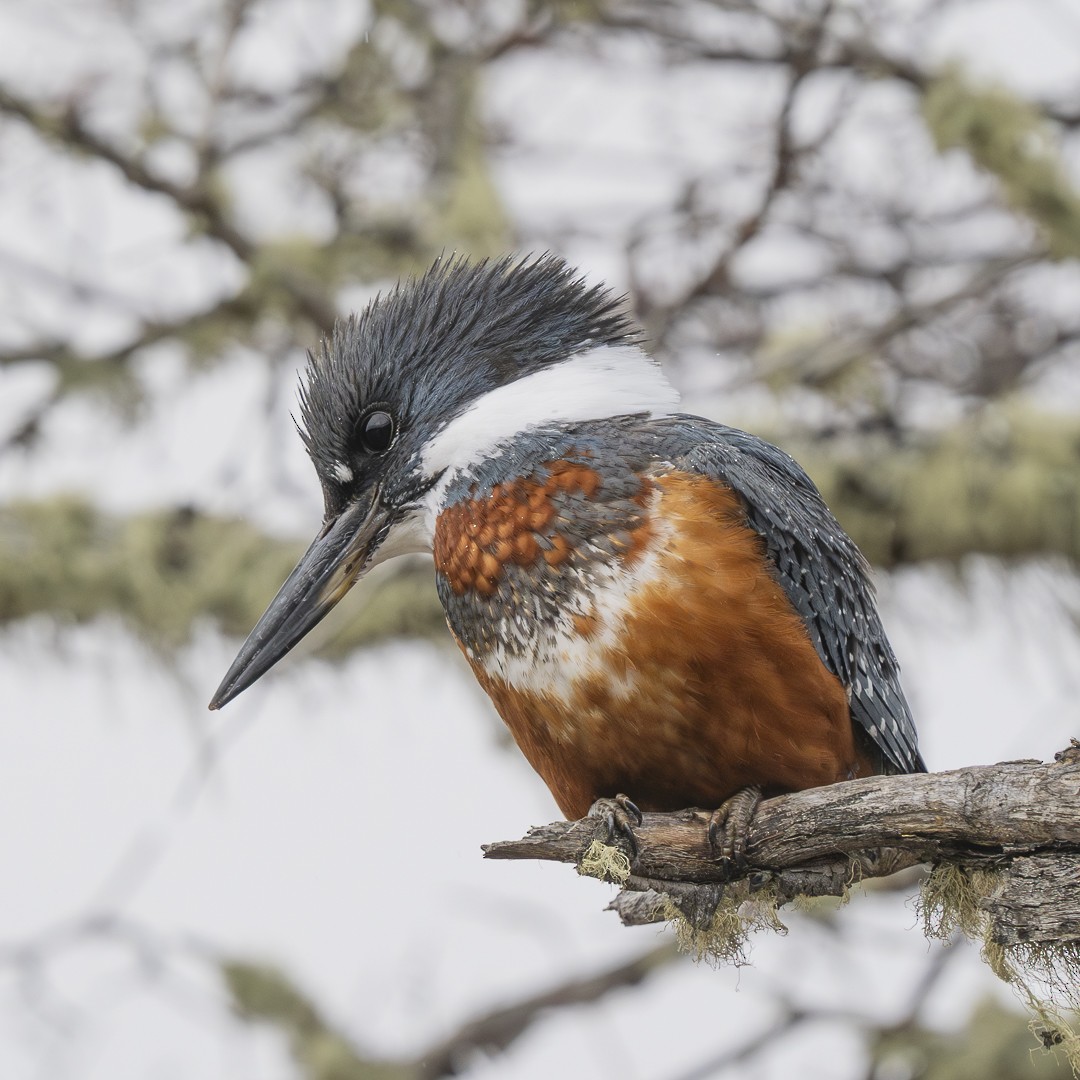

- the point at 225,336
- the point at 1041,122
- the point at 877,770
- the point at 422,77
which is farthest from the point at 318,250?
the point at 877,770

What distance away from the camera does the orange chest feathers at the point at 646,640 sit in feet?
7.79

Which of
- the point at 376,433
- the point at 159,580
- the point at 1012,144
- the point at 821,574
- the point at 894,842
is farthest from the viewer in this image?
the point at 159,580

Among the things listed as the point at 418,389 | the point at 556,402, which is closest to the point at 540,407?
the point at 556,402

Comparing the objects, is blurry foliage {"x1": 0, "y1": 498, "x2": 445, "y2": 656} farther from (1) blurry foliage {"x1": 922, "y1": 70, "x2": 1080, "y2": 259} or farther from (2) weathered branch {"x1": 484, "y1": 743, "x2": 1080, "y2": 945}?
(2) weathered branch {"x1": 484, "y1": 743, "x2": 1080, "y2": 945}

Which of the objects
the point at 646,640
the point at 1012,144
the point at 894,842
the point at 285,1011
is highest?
the point at 1012,144

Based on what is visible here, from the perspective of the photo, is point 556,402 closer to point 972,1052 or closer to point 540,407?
point 540,407

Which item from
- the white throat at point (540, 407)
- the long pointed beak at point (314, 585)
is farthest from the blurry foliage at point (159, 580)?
the white throat at point (540, 407)

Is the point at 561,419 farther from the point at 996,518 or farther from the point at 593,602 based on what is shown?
the point at 996,518

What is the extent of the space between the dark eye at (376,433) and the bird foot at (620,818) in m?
0.87

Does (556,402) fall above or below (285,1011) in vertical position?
above

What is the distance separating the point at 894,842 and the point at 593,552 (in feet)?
2.20

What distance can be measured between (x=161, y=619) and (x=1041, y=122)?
3.33 meters

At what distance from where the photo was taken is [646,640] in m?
2.35

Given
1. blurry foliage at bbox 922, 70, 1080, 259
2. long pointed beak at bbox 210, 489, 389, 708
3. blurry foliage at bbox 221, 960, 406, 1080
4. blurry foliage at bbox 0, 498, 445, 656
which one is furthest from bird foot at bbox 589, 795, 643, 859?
blurry foliage at bbox 221, 960, 406, 1080
